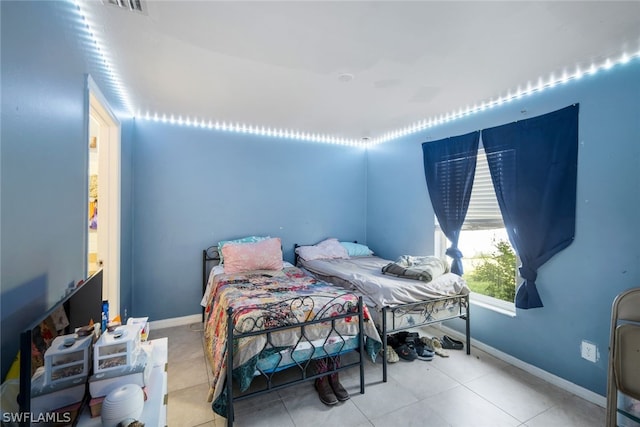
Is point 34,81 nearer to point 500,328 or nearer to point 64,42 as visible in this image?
point 64,42

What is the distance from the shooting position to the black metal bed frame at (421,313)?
7.10ft

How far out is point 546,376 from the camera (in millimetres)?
2186

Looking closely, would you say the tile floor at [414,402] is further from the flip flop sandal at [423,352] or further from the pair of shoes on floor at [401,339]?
the pair of shoes on floor at [401,339]

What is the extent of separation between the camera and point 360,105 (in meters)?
2.75

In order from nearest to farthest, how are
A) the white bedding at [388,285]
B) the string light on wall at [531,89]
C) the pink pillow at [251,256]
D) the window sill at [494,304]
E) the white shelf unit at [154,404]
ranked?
the white shelf unit at [154,404] → the string light on wall at [531,89] → the white bedding at [388,285] → the window sill at [494,304] → the pink pillow at [251,256]

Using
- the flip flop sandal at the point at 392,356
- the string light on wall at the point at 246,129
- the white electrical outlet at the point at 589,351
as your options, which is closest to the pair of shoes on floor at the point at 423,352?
the flip flop sandal at the point at 392,356

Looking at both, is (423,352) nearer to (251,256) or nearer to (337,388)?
(337,388)

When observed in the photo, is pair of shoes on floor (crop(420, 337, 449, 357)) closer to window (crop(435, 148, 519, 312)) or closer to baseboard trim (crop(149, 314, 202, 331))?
window (crop(435, 148, 519, 312))

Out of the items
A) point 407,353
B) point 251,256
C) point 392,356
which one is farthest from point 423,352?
point 251,256

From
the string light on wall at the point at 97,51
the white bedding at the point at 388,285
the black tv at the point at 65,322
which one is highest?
the string light on wall at the point at 97,51

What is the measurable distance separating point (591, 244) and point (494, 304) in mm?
1013

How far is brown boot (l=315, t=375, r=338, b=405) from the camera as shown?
188 centimetres

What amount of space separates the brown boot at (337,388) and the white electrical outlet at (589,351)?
1.79m

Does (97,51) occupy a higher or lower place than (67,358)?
higher
